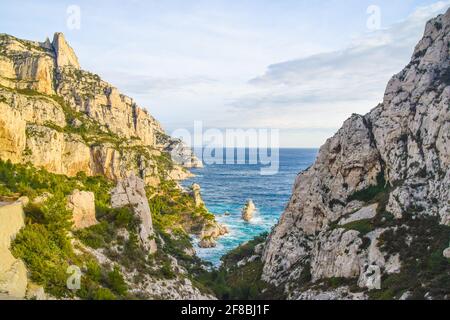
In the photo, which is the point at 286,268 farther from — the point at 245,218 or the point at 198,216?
the point at 245,218

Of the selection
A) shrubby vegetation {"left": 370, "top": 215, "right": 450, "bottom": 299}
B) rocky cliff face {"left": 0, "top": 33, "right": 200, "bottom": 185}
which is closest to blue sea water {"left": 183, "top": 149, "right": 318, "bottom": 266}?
rocky cliff face {"left": 0, "top": 33, "right": 200, "bottom": 185}

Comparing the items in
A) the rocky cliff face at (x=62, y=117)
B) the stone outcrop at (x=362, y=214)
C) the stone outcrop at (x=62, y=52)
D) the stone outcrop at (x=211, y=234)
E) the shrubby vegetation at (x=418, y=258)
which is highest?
the stone outcrop at (x=62, y=52)

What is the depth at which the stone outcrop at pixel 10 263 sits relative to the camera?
17.0 meters

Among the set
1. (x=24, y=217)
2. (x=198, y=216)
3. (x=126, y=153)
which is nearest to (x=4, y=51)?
(x=126, y=153)

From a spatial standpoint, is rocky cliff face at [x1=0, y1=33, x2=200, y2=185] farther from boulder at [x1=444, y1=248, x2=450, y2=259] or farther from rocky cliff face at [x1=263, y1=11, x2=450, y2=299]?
boulder at [x1=444, y1=248, x2=450, y2=259]

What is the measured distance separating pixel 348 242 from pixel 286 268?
10425 millimetres

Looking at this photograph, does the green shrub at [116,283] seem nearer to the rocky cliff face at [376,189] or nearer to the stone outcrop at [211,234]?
the rocky cliff face at [376,189]

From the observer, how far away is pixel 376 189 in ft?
132

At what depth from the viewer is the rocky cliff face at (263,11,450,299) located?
3139 centimetres

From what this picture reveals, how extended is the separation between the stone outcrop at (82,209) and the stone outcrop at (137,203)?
5357 millimetres

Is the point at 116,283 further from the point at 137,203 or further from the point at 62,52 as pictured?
the point at 62,52

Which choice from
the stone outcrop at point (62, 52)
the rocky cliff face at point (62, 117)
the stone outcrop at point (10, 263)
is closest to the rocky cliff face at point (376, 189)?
the stone outcrop at point (10, 263)

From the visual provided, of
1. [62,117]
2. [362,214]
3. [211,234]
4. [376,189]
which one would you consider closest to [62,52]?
[62,117]
